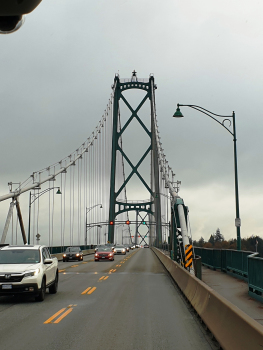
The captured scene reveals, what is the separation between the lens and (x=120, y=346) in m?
7.48

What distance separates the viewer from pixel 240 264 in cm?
2033

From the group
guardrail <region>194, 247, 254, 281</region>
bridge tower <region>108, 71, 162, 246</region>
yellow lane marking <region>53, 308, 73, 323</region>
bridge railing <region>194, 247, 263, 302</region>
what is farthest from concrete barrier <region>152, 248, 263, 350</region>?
bridge tower <region>108, 71, 162, 246</region>

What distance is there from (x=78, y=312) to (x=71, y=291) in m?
5.04

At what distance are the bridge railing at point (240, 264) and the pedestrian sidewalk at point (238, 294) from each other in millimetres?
318

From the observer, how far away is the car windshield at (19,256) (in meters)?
14.0

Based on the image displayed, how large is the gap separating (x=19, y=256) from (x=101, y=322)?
5.29 meters

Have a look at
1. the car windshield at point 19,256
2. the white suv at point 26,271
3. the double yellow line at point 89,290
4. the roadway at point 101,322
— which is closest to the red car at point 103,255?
the double yellow line at point 89,290

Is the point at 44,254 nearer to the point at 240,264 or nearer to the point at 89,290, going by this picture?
the point at 89,290

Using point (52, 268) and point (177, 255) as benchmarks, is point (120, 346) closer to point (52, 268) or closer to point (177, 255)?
point (52, 268)

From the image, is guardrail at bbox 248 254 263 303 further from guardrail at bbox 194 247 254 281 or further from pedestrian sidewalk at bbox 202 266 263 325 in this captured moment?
guardrail at bbox 194 247 254 281

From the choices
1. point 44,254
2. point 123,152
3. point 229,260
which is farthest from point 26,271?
point 123,152

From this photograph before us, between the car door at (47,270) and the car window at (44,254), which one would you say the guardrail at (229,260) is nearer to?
the car door at (47,270)

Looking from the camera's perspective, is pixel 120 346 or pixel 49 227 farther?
pixel 49 227

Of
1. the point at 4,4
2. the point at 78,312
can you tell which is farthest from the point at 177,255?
the point at 4,4
